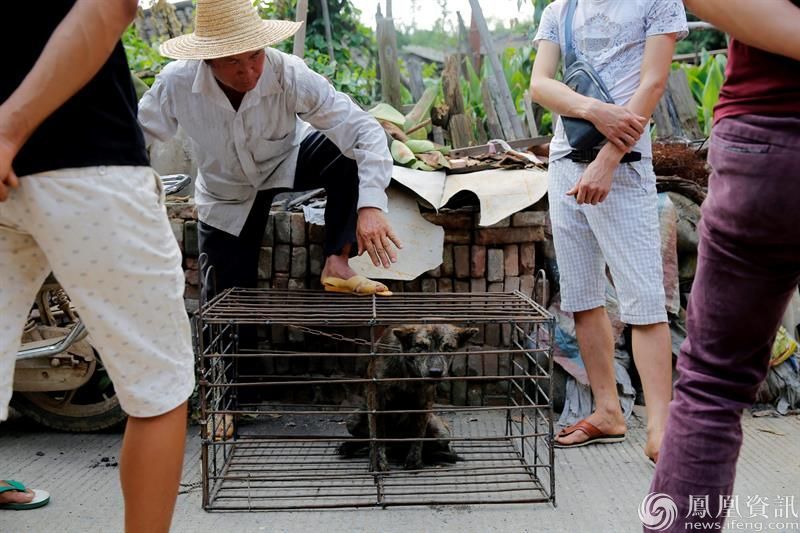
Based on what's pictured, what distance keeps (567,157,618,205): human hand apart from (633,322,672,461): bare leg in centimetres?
56

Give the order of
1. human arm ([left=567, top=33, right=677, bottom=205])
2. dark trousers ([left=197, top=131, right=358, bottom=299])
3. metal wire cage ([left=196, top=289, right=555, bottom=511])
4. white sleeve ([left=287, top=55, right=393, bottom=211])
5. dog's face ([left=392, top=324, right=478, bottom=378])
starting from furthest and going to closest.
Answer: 1. dark trousers ([left=197, top=131, right=358, bottom=299])
2. white sleeve ([left=287, top=55, right=393, bottom=211])
3. dog's face ([left=392, top=324, right=478, bottom=378])
4. human arm ([left=567, top=33, right=677, bottom=205])
5. metal wire cage ([left=196, top=289, right=555, bottom=511])

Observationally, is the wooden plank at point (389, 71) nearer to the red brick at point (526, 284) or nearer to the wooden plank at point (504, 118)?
the wooden plank at point (504, 118)

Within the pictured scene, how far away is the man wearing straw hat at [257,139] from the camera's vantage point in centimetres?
333

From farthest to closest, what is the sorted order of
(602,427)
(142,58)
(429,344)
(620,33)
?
(142,58) → (602,427) → (429,344) → (620,33)

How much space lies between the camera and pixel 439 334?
3.37 metres

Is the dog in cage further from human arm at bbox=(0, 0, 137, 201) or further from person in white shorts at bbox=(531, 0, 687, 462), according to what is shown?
human arm at bbox=(0, 0, 137, 201)

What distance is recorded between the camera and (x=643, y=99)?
123 inches

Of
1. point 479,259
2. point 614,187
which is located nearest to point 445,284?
point 479,259

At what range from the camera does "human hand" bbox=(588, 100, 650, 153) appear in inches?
121

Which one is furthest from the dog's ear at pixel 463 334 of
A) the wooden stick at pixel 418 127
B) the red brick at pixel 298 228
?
the wooden stick at pixel 418 127

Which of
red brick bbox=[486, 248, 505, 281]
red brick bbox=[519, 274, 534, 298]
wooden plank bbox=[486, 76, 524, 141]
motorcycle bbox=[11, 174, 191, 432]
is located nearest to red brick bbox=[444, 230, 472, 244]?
red brick bbox=[486, 248, 505, 281]

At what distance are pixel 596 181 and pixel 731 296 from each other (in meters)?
1.48

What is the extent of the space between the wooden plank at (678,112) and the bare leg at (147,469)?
4993mm

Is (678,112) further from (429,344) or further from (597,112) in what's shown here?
(429,344)
